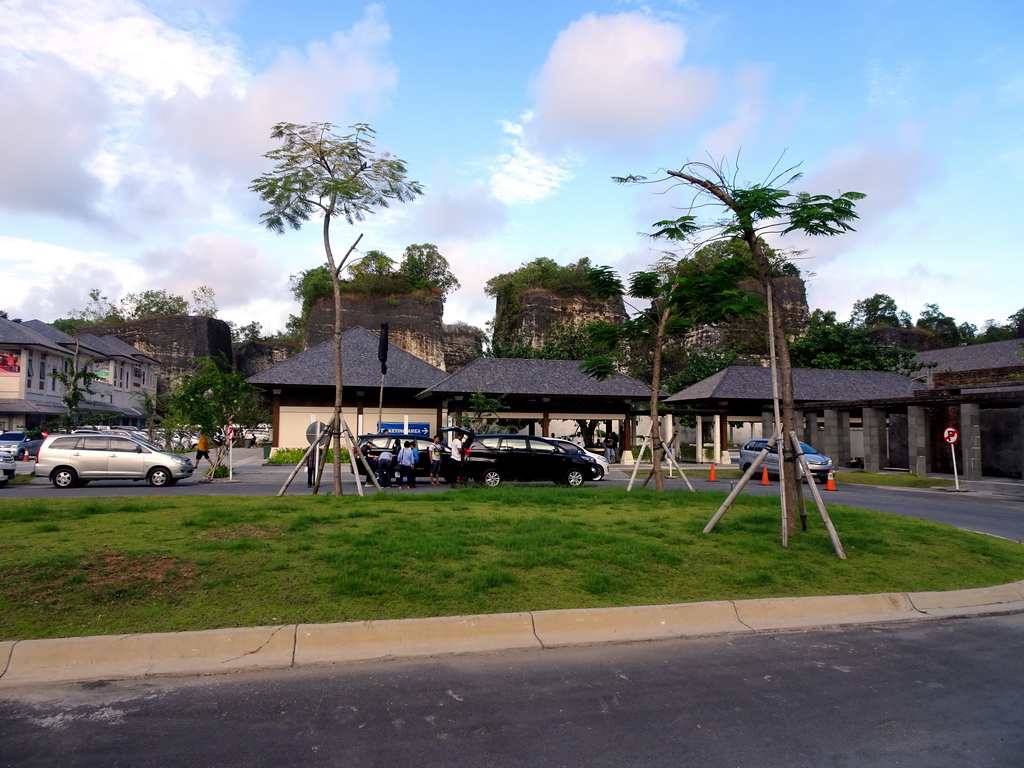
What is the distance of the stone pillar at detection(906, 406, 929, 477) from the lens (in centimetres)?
3117

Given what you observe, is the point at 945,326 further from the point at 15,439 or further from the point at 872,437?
Result: the point at 15,439

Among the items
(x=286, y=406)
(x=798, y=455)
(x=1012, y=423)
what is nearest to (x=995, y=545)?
(x=798, y=455)

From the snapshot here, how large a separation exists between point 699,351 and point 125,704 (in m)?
56.9

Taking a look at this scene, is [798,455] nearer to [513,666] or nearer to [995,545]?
[995,545]

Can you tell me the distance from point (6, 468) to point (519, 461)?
14914 mm

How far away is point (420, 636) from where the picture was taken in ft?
21.4

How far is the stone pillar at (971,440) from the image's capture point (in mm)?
28938

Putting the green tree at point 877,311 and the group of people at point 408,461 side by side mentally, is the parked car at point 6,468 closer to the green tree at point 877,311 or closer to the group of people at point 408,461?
the group of people at point 408,461

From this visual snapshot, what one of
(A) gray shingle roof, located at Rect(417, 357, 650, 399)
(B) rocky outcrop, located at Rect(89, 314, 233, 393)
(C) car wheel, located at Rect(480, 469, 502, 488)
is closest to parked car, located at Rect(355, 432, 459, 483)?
(C) car wheel, located at Rect(480, 469, 502, 488)

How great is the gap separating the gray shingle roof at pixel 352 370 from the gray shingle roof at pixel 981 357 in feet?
97.4

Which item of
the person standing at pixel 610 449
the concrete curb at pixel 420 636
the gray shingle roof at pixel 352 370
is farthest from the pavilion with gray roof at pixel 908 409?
the concrete curb at pixel 420 636

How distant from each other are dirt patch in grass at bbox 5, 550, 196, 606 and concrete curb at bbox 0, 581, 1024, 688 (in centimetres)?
86

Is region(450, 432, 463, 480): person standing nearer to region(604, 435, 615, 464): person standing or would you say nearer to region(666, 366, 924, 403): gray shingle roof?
region(604, 435, 615, 464): person standing

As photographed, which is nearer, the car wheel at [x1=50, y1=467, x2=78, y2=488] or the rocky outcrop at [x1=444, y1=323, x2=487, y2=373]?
the car wheel at [x1=50, y1=467, x2=78, y2=488]
